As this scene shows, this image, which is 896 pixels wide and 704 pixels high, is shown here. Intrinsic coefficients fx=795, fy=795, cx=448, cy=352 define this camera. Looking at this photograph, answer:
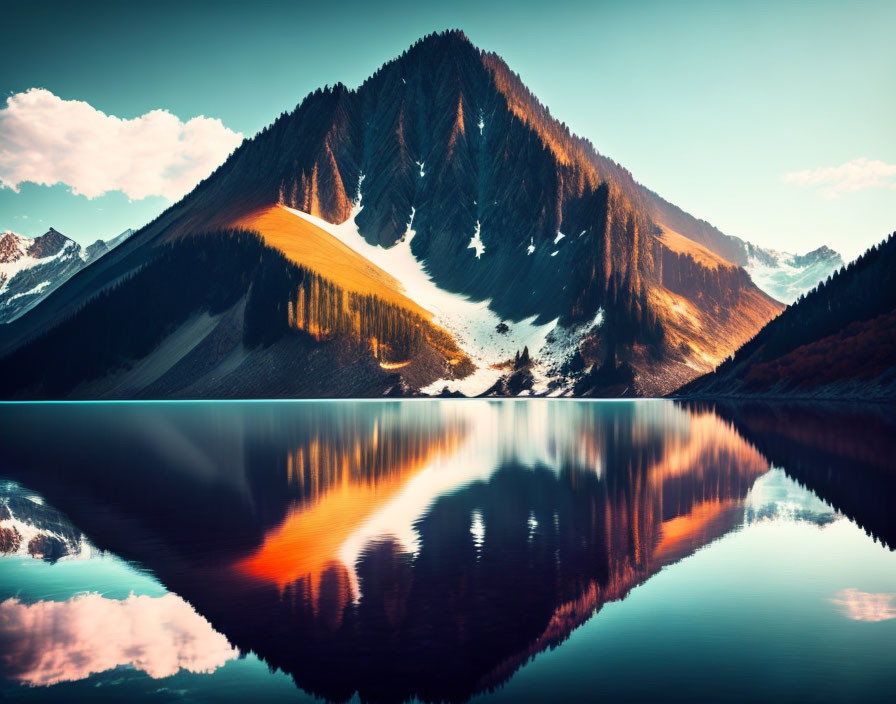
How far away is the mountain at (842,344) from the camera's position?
144875 millimetres

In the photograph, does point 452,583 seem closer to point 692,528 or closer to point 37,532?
point 692,528

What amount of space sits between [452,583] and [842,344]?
156341 mm

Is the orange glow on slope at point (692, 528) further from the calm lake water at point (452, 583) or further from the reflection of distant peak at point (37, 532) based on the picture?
the reflection of distant peak at point (37, 532)

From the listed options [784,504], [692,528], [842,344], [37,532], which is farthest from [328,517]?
[842,344]

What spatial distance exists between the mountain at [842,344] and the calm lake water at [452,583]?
4068 inches

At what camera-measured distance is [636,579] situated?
24984mm

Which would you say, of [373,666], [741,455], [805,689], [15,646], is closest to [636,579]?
[805,689]

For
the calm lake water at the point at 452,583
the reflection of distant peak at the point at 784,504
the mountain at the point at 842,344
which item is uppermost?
the mountain at the point at 842,344

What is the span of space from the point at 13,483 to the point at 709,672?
45278 mm

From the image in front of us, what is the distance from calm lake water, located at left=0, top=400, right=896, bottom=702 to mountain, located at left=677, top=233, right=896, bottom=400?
103329 mm

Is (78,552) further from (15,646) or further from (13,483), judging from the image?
(13,483)

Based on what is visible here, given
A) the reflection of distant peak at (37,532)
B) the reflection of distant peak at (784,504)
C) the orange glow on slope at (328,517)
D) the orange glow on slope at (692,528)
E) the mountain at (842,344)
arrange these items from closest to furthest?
the orange glow on slope at (328,517) → the orange glow on slope at (692,528) → the reflection of distant peak at (37,532) → the reflection of distant peak at (784,504) → the mountain at (842,344)

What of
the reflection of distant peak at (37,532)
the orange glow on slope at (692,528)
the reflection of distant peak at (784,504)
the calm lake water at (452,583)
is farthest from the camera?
the reflection of distant peak at (784,504)

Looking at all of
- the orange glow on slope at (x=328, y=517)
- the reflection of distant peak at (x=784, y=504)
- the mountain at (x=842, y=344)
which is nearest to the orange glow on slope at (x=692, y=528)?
the reflection of distant peak at (x=784, y=504)
